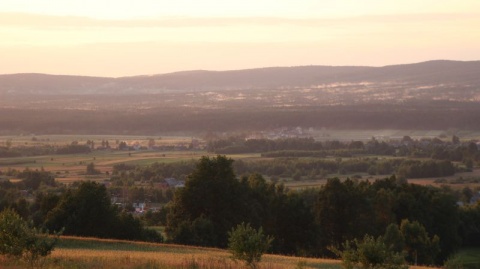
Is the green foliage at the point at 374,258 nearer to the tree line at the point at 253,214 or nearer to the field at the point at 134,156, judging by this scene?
the tree line at the point at 253,214

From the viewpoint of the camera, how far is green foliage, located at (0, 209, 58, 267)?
75.9 ft

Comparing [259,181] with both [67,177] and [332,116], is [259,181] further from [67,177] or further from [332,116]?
[332,116]

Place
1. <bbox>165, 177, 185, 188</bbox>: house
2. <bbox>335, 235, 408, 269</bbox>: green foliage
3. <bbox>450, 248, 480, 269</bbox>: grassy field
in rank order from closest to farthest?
<bbox>335, 235, 408, 269</bbox>: green foliage < <bbox>450, 248, 480, 269</bbox>: grassy field < <bbox>165, 177, 185, 188</bbox>: house

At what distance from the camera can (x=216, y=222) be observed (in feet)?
155

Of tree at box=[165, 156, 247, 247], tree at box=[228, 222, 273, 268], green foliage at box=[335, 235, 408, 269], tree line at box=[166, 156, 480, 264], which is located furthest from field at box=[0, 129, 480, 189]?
green foliage at box=[335, 235, 408, 269]

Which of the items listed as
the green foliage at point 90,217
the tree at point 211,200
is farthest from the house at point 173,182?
the green foliage at point 90,217

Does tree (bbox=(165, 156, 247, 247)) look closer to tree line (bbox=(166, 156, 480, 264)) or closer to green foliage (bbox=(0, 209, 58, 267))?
tree line (bbox=(166, 156, 480, 264))

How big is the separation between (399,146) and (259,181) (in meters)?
86.0

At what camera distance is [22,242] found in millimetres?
23094

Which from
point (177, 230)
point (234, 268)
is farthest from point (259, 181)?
point (234, 268)

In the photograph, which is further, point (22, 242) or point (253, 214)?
point (253, 214)

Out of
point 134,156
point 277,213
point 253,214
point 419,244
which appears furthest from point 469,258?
point 134,156

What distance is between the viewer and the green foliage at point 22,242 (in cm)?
2312

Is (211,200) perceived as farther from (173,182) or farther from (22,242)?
(173,182)
